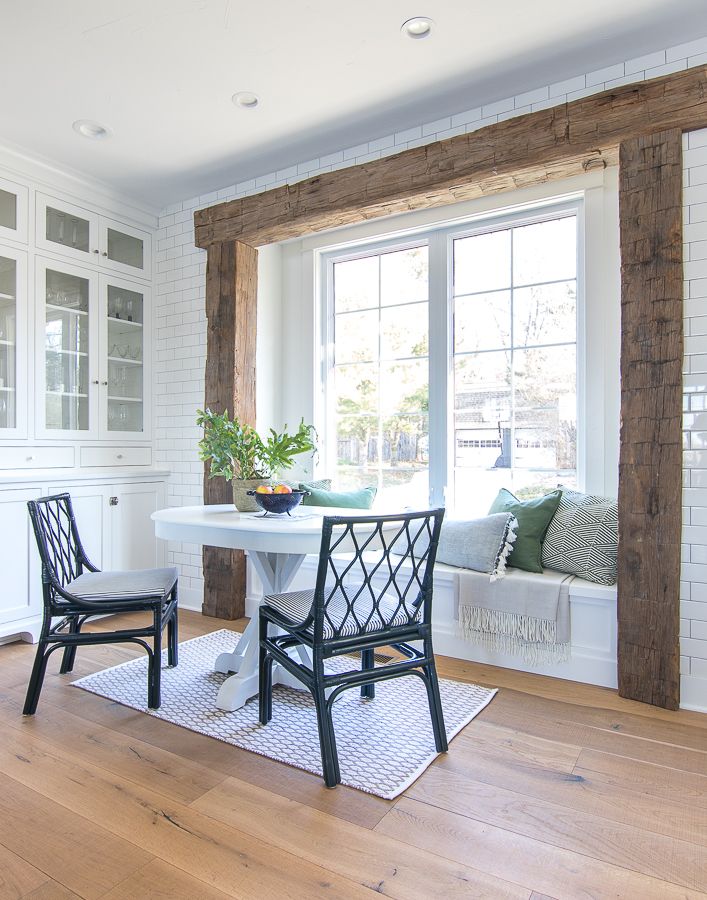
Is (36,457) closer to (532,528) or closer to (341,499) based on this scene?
(341,499)

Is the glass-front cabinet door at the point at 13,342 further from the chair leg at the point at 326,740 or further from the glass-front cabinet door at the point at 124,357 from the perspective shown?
the chair leg at the point at 326,740

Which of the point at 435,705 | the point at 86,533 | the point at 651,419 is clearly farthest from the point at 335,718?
the point at 86,533

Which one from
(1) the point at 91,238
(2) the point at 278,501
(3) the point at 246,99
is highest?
(3) the point at 246,99

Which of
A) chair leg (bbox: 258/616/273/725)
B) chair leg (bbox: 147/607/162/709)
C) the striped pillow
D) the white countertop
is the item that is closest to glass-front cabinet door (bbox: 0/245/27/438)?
the white countertop

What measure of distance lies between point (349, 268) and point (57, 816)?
3484 millimetres

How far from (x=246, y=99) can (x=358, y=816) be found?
3.11 metres

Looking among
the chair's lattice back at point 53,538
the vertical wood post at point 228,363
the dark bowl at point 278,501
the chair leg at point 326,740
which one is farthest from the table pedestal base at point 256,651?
the vertical wood post at point 228,363

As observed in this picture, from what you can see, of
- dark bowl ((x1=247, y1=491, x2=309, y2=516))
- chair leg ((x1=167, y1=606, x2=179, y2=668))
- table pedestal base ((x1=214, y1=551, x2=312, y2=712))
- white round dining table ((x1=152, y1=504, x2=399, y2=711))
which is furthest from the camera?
chair leg ((x1=167, y1=606, x2=179, y2=668))

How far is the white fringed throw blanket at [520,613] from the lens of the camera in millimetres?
2742

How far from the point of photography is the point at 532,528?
2.99 meters

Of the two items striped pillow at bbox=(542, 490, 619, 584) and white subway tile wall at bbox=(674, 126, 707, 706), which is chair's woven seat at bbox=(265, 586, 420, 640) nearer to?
striped pillow at bbox=(542, 490, 619, 584)

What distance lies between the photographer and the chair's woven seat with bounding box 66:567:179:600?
242 centimetres

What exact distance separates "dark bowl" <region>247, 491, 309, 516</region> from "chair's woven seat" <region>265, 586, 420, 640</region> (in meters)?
0.45

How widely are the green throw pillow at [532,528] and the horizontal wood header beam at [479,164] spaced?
1.62 metres
